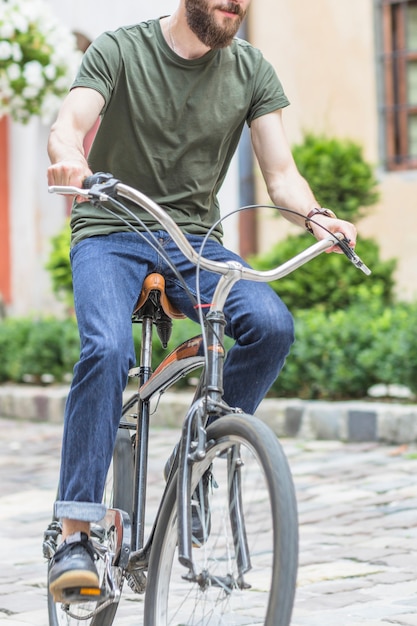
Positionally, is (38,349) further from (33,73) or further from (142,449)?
(142,449)

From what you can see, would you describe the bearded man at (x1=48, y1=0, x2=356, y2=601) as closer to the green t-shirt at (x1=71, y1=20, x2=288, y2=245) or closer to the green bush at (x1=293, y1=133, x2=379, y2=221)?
the green t-shirt at (x1=71, y1=20, x2=288, y2=245)

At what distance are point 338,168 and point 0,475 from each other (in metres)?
3.89

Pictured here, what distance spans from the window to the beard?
24.4 feet

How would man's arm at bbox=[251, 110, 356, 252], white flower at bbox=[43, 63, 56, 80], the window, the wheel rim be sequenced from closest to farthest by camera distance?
the wheel rim, man's arm at bbox=[251, 110, 356, 252], white flower at bbox=[43, 63, 56, 80], the window

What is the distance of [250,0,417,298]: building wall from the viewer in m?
10.4

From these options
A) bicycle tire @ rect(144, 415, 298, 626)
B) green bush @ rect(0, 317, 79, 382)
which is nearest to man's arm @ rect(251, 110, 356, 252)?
bicycle tire @ rect(144, 415, 298, 626)

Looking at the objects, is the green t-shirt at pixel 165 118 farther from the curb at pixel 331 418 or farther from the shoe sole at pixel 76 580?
the curb at pixel 331 418

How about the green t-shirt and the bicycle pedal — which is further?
the green t-shirt

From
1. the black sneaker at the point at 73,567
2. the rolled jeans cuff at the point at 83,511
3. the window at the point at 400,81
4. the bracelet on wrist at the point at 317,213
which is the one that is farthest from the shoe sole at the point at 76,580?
the window at the point at 400,81

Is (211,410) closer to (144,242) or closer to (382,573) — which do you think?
(144,242)

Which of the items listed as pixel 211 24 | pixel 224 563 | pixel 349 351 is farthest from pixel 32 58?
pixel 224 563

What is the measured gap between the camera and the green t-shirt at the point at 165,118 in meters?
3.42

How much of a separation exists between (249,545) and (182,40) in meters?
1.42

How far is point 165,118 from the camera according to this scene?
11.3 ft
